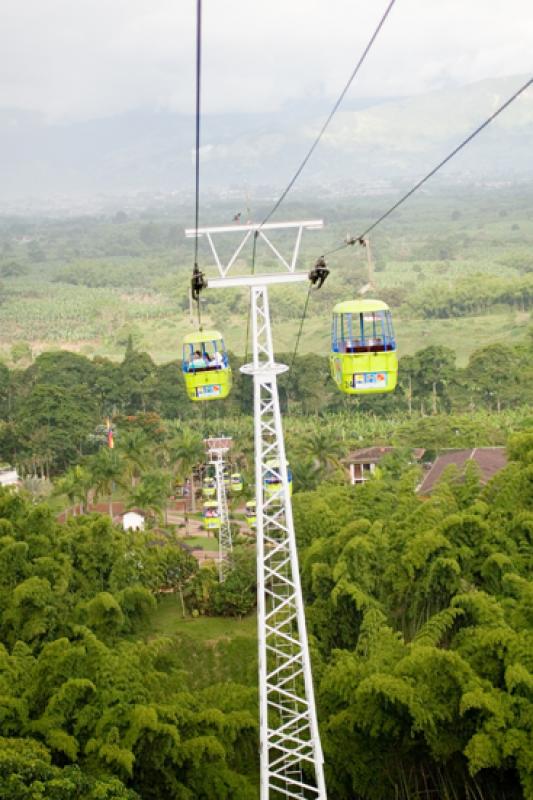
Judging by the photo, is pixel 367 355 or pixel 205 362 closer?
pixel 367 355

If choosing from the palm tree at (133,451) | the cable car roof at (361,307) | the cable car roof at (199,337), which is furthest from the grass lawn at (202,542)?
the cable car roof at (361,307)

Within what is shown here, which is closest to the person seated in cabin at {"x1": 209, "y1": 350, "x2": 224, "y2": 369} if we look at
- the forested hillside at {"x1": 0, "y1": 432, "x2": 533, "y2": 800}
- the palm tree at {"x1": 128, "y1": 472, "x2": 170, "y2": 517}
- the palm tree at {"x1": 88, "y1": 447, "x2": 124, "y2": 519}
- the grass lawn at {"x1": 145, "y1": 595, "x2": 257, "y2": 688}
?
the forested hillside at {"x1": 0, "y1": 432, "x2": 533, "y2": 800}

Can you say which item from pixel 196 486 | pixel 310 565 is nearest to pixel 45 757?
pixel 310 565

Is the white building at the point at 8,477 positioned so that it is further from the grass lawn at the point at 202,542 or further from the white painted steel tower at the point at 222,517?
the white painted steel tower at the point at 222,517

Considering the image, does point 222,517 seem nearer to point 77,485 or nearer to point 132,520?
point 132,520

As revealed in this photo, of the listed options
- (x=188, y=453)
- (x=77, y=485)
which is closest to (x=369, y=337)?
(x=77, y=485)

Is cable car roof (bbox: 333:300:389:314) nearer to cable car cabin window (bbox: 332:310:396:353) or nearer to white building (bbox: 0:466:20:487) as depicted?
cable car cabin window (bbox: 332:310:396:353)

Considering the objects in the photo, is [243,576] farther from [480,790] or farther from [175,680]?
[480,790]

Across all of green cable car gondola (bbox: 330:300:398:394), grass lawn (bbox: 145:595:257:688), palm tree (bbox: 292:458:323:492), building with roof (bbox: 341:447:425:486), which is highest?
green cable car gondola (bbox: 330:300:398:394)
